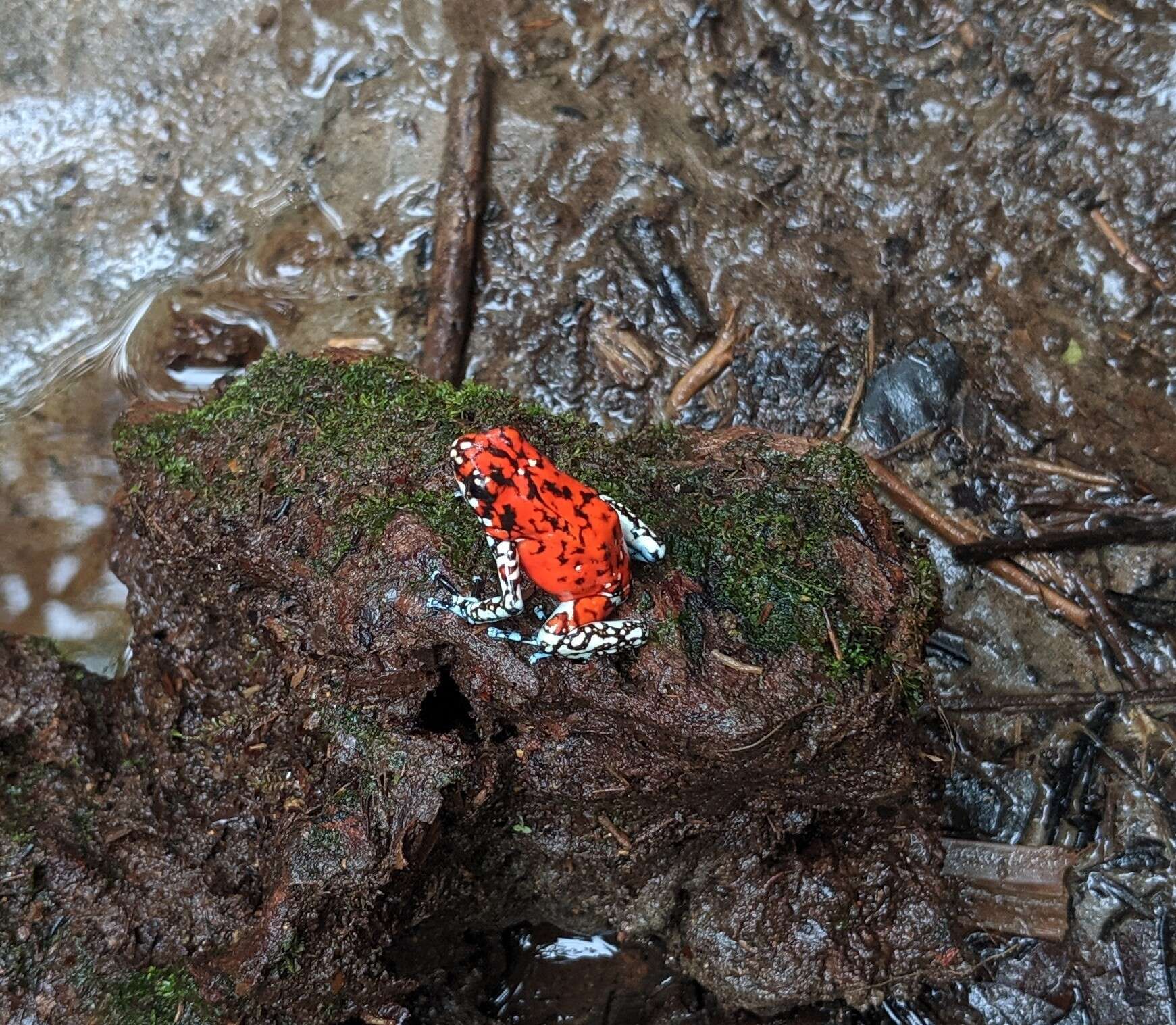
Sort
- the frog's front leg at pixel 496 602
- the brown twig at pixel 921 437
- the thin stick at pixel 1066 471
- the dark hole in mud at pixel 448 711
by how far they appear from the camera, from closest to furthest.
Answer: the frog's front leg at pixel 496 602 < the dark hole in mud at pixel 448 711 < the thin stick at pixel 1066 471 < the brown twig at pixel 921 437

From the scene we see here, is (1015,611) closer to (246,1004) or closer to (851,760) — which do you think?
(851,760)

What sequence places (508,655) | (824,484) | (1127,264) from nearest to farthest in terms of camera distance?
(508,655) → (824,484) → (1127,264)

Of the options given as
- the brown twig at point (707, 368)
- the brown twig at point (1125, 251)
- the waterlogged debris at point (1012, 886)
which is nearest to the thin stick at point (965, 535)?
the brown twig at point (707, 368)

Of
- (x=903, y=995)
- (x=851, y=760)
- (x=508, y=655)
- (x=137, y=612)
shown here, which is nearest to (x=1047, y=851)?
(x=903, y=995)

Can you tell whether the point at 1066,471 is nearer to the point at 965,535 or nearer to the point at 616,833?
the point at 965,535

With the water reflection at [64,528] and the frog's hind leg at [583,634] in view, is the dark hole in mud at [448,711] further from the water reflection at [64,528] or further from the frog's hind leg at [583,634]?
the water reflection at [64,528]

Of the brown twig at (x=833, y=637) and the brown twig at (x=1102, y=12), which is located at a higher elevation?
the brown twig at (x=1102, y=12)

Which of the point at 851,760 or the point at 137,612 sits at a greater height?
the point at 851,760

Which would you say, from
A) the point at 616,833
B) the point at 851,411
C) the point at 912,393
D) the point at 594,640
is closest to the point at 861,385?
the point at 851,411
